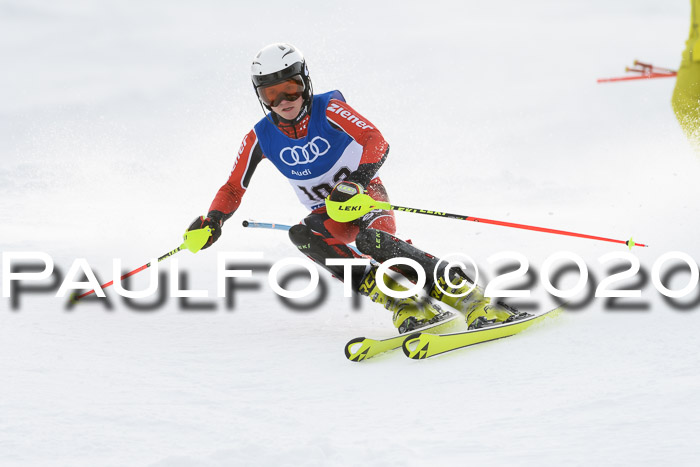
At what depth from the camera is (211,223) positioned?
448 cm

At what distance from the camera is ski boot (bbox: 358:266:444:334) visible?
4.09 metres

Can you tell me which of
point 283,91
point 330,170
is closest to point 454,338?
point 330,170

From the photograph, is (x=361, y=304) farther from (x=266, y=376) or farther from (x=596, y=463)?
(x=596, y=463)

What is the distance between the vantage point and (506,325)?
3727 millimetres

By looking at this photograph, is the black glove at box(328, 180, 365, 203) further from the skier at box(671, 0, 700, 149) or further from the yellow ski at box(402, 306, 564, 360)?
the skier at box(671, 0, 700, 149)

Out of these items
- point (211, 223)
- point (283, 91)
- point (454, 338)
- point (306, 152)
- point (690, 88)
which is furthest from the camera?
point (690, 88)

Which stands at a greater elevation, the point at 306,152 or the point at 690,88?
the point at 690,88

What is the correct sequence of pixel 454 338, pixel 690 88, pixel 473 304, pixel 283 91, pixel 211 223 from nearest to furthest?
1. pixel 454 338
2. pixel 473 304
3. pixel 283 91
4. pixel 211 223
5. pixel 690 88

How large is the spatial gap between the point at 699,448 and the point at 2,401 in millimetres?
2610

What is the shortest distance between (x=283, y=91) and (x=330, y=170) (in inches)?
23.7

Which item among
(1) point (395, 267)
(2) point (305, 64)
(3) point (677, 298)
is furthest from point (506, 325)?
(2) point (305, 64)

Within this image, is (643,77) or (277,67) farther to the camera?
(643,77)

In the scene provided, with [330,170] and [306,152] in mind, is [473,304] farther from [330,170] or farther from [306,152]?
[306,152]

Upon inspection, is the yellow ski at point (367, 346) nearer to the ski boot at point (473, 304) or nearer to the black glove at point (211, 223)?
the ski boot at point (473, 304)
